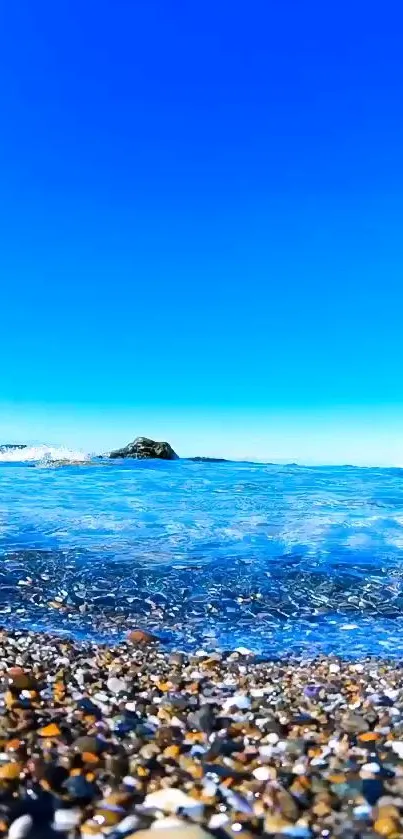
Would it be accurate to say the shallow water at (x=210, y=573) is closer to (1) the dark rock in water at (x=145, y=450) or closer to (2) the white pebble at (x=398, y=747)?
(2) the white pebble at (x=398, y=747)

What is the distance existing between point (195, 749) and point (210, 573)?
707cm

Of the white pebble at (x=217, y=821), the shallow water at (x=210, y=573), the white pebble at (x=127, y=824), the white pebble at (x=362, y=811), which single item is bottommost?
the shallow water at (x=210, y=573)

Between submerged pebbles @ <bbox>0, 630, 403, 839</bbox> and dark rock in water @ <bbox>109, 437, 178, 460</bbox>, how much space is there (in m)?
49.7

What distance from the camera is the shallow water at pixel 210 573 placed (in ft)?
26.0

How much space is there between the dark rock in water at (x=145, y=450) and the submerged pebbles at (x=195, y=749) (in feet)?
163

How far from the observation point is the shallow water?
26.0 feet

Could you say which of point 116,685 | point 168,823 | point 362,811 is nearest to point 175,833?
point 168,823

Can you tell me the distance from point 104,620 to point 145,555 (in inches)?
172

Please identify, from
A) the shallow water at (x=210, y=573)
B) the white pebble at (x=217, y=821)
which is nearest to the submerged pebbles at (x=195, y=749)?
the white pebble at (x=217, y=821)

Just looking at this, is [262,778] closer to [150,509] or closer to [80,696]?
[80,696]

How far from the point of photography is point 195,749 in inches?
160

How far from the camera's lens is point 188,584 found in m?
10.2

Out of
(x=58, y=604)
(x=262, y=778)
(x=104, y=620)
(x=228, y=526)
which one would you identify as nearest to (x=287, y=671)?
(x=262, y=778)

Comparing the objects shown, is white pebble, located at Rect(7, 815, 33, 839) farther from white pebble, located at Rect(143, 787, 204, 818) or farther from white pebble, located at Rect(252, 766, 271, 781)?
white pebble, located at Rect(252, 766, 271, 781)
